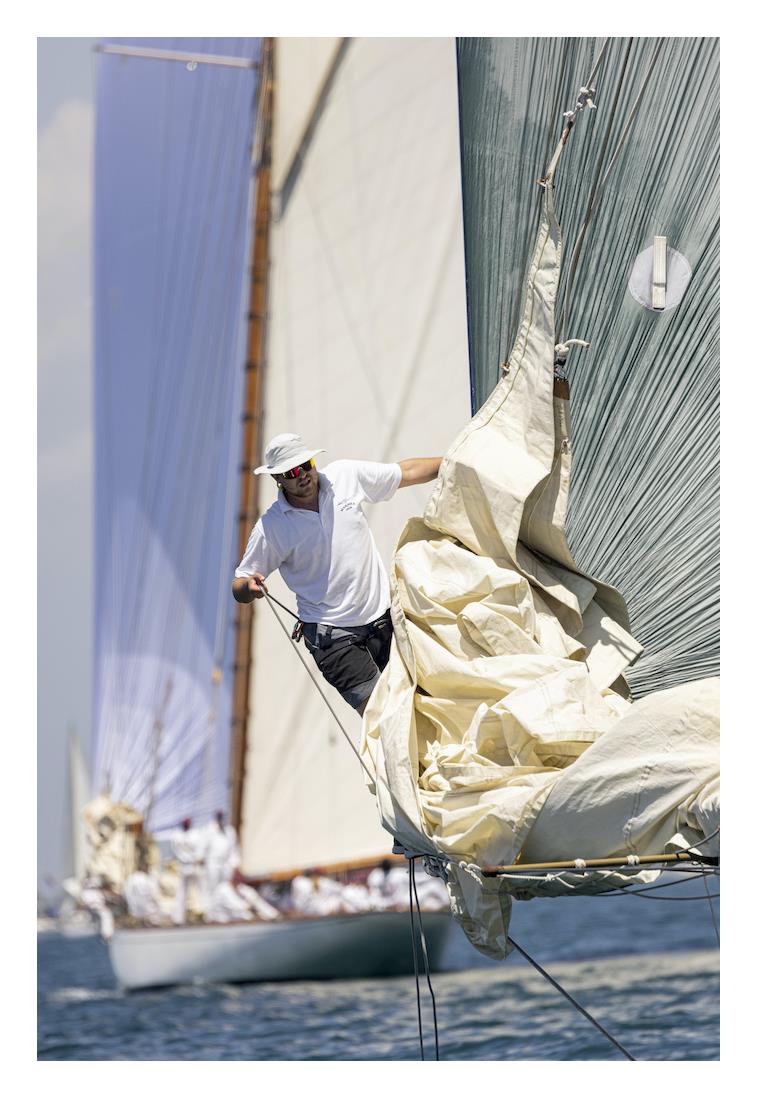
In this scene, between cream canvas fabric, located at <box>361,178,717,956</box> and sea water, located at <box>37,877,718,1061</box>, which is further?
sea water, located at <box>37,877,718,1061</box>

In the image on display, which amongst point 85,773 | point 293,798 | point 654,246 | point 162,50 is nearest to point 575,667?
point 654,246

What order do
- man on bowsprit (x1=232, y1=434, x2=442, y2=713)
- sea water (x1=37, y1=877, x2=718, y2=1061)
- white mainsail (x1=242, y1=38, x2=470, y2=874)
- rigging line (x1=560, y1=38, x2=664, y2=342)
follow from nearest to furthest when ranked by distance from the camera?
1. rigging line (x1=560, y1=38, x2=664, y2=342)
2. man on bowsprit (x1=232, y1=434, x2=442, y2=713)
3. sea water (x1=37, y1=877, x2=718, y2=1061)
4. white mainsail (x1=242, y1=38, x2=470, y2=874)

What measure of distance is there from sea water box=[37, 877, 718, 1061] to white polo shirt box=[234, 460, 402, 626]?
7558 millimetres

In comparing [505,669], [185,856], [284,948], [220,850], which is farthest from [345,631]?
[185,856]

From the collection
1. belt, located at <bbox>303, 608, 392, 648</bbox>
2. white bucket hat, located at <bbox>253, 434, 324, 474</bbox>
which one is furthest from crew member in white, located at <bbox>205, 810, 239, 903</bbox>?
white bucket hat, located at <bbox>253, 434, 324, 474</bbox>

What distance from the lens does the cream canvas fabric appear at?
15.3 ft

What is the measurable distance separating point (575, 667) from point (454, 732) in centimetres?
44

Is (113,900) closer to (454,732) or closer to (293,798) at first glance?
(293,798)

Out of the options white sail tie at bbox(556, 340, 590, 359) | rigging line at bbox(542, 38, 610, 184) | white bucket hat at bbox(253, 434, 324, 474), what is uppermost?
rigging line at bbox(542, 38, 610, 184)

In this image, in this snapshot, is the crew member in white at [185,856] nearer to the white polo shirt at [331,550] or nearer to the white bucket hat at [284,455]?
the white polo shirt at [331,550]

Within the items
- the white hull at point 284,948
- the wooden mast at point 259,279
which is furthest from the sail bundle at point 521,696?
the white hull at point 284,948

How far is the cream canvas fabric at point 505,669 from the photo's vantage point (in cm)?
466

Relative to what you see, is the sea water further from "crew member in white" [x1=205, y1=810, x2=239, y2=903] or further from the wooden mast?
the wooden mast

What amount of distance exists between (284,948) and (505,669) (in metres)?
18.4
